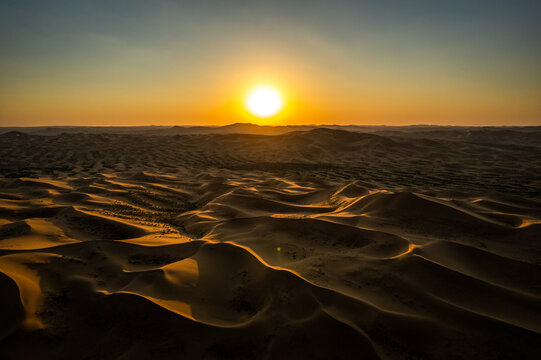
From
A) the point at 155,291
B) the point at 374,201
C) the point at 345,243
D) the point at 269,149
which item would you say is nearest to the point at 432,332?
the point at 345,243

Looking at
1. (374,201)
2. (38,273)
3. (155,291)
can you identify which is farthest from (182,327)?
(374,201)

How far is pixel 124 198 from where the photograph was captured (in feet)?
19.2

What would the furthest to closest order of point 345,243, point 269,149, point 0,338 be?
point 269,149 → point 345,243 → point 0,338

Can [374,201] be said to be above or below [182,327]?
above

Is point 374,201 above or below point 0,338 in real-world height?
above

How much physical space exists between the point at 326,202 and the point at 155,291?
395 centimetres

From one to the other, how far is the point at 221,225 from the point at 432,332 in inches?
120

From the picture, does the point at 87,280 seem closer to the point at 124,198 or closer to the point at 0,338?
the point at 0,338

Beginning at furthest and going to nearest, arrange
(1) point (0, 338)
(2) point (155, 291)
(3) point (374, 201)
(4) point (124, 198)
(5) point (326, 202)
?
1. (4) point (124, 198)
2. (5) point (326, 202)
3. (3) point (374, 201)
4. (2) point (155, 291)
5. (1) point (0, 338)

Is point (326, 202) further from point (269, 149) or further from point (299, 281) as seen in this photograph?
point (269, 149)

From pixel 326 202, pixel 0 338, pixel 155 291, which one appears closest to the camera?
pixel 0 338

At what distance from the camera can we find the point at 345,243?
3.37 metres

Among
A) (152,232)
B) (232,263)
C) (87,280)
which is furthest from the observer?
(152,232)

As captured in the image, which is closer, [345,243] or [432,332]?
[432,332]
